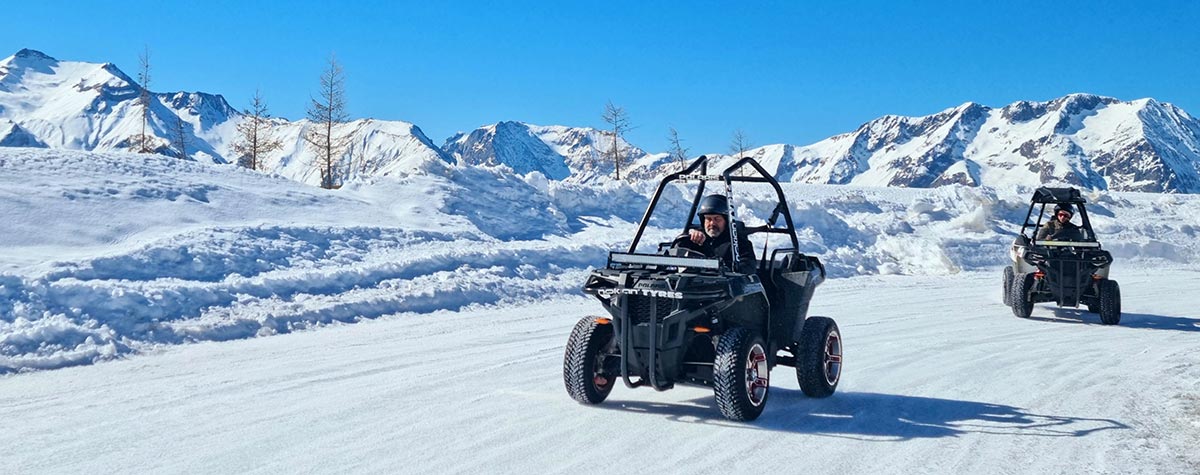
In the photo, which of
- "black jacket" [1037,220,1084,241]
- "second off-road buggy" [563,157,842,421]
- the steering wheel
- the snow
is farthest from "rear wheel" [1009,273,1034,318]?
the steering wheel

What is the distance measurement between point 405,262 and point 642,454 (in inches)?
425

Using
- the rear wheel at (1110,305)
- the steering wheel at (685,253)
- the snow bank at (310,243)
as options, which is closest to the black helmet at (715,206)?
the steering wheel at (685,253)

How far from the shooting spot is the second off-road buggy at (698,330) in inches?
261

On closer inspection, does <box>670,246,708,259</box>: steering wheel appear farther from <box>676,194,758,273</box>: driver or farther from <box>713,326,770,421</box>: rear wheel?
<box>713,326,770,421</box>: rear wheel

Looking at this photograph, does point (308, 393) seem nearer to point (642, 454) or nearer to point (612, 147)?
point (642, 454)

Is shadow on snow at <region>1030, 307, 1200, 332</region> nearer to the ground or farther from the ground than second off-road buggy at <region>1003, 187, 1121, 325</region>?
nearer to the ground

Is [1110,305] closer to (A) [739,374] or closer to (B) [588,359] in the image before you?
(A) [739,374]

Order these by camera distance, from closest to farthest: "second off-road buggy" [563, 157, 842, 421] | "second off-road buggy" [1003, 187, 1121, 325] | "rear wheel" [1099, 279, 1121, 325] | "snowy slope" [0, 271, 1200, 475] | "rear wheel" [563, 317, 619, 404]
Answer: "snowy slope" [0, 271, 1200, 475] → "second off-road buggy" [563, 157, 842, 421] → "rear wheel" [563, 317, 619, 404] → "rear wheel" [1099, 279, 1121, 325] → "second off-road buggy" [1003, 187, 1121, 325]

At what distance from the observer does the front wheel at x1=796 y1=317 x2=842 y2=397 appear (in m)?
7.58

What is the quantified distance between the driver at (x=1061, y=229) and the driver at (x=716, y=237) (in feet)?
32.7

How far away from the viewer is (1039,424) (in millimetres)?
6789

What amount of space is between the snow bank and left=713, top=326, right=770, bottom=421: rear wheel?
6.85 m

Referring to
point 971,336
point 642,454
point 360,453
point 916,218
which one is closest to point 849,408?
point 642,454

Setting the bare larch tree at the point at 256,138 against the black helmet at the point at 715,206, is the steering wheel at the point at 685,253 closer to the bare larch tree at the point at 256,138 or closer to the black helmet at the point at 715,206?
the black helmet at the point at 715,206
